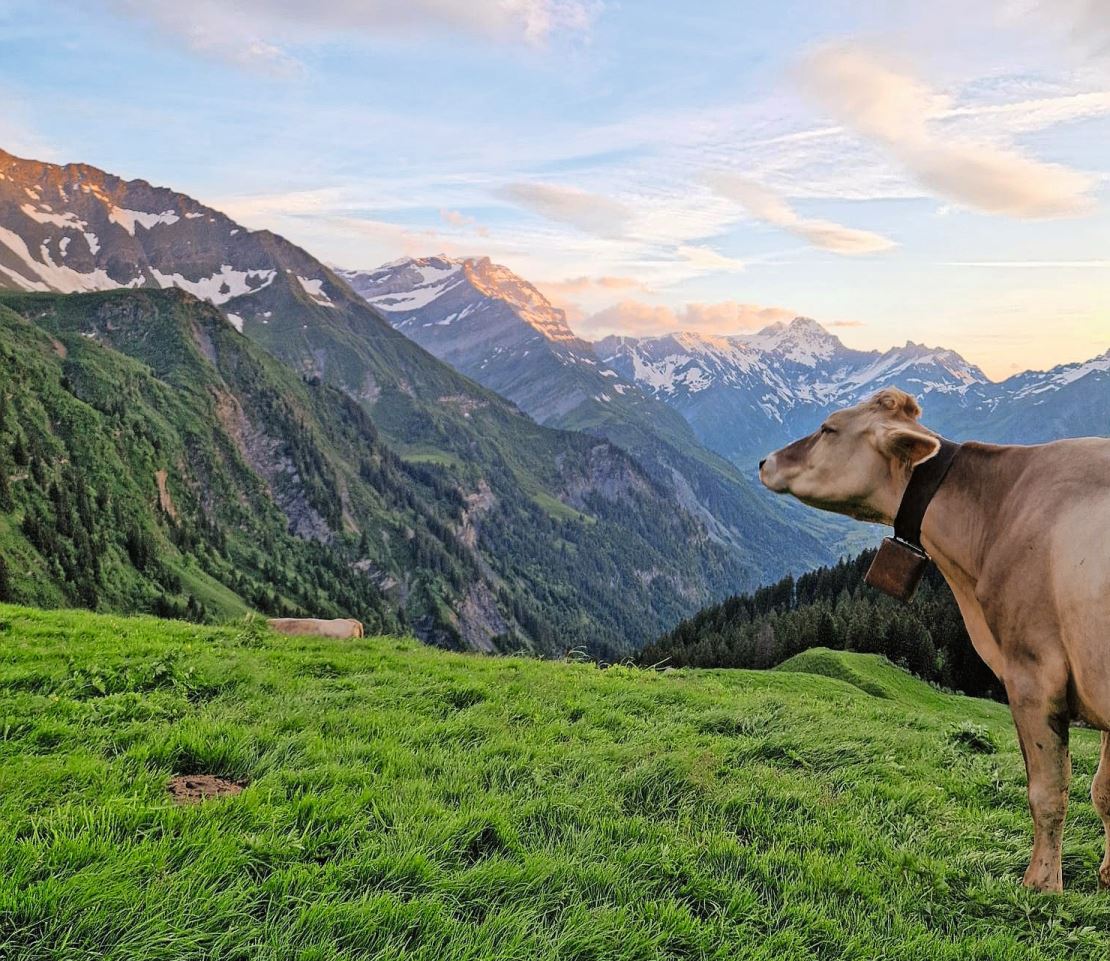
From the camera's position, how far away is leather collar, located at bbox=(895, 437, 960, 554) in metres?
6.46

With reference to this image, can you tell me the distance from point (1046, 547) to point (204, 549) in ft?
621

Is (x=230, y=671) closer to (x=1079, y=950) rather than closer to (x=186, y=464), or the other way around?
(x=1079, y=950)

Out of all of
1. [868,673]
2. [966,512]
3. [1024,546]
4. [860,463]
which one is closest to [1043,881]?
[1024,546]

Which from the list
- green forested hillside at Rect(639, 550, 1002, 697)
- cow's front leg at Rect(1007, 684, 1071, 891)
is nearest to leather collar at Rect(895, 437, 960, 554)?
cow's front leg at Rect(1007, 684, 1071, 891)

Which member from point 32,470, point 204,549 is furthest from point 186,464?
point 32,470

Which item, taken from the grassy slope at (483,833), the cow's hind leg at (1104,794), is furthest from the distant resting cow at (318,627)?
the cow's hind leg at (1104,794)

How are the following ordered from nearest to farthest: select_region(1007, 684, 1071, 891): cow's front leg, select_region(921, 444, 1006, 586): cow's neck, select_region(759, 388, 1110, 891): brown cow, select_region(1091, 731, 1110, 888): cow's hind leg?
select_region(759, 388, 1110, 891): brown cow → select_region(1007, 684, 1071, 891): cow's front leg → select_region(1091, 731, 1110, 888): cow's hind leg → select_region(921, 444, 1006, 586): cow's neck

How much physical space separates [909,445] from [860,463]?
0.48 meters

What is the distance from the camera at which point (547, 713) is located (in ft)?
33.3

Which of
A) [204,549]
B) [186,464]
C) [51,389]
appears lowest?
[204,549]

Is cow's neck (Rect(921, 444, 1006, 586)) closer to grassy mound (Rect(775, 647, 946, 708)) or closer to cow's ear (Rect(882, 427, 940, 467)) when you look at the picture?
cow's ear (Rect(882, 427, 940, 467))

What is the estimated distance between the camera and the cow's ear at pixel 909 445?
20.1 ft

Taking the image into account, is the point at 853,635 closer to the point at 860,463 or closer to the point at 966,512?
the point at 966,512

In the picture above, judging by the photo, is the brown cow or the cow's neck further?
the cow's neck
